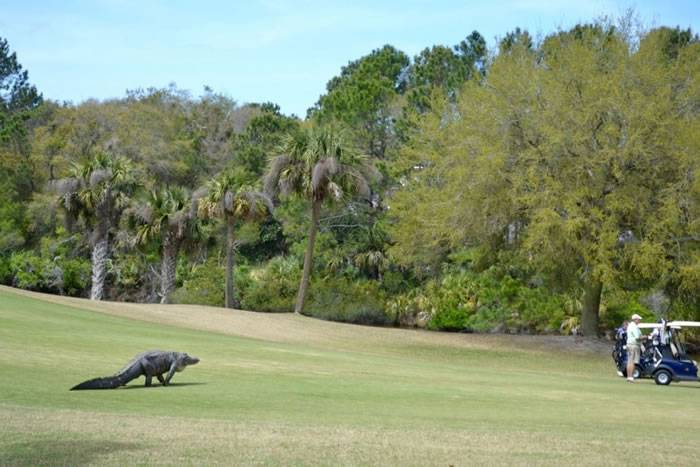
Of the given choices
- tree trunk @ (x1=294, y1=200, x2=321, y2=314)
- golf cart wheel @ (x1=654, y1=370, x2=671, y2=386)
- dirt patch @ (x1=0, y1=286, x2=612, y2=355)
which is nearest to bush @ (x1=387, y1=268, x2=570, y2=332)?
dirt patch @ (x1=0, y1=286, x2=612, y2=355)

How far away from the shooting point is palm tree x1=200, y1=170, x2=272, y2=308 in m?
46.2

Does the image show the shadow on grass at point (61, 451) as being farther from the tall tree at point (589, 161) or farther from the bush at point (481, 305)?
the bush at point (481, 305)

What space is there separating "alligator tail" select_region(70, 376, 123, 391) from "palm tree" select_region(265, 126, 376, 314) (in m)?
26.9

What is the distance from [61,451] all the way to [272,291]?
41282mm

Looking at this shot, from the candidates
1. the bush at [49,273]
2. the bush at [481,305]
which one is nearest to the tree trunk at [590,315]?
the bush at [481,305]

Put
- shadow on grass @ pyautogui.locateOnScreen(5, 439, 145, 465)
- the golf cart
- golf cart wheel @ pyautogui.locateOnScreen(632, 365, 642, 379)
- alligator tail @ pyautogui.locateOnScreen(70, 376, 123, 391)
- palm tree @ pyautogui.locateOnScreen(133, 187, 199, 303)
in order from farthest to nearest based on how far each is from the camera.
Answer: palm tree @ pyautogui.locateOnScreen(133, 187, 199, 303) → golf cart wheel @ pyautogui.locateOnScreen(632, 365, 642, 379) → the golf cart → alligator tail @ pyautogui.locateOnScreen(70, 376, 123, 391) → shadow on grass @ pyautogui.locateOnScreen(5, 439, 145, 465)

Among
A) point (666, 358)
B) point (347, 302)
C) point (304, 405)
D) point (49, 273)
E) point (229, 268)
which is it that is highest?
point (229, 268)

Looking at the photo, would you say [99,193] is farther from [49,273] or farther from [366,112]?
[366,112]

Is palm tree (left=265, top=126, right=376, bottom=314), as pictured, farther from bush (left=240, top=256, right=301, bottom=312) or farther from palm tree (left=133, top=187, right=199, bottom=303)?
bush (left=240, top=256, right=301, bottom=312)

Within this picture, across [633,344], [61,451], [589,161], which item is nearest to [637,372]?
[633,344]

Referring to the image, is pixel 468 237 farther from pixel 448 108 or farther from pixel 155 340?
pixel 155 340

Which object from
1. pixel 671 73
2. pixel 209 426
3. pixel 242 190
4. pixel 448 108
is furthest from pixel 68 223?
pixel 209 426

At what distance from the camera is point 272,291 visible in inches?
2039

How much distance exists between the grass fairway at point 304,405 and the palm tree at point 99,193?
53.1 ft
